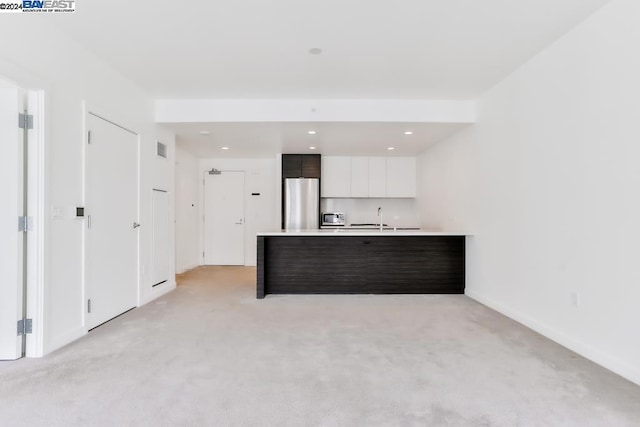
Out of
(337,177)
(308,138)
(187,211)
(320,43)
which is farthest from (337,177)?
(320,43)

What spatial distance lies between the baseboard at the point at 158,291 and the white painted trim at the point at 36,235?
60.0 inches

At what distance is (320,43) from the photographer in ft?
9.78

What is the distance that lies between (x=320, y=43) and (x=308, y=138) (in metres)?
2.49

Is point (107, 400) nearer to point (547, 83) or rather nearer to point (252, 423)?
point (252, 423)

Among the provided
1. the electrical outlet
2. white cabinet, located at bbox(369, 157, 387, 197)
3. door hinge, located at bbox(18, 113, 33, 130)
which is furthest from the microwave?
door hinge, located at bbox(18, 113, 33, 130)

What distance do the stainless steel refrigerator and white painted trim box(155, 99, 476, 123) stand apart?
2.32 m

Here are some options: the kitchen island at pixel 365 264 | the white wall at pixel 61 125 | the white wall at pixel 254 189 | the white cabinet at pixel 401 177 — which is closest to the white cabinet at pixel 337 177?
the white cabinet at pixel 401 177

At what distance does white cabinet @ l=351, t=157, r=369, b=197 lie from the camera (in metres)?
6.97

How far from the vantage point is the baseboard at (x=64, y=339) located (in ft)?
8.85

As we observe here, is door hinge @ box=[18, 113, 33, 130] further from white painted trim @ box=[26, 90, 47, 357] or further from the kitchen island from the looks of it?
the kitchen island

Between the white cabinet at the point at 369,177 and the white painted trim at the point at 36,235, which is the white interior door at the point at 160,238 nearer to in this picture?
the white painted trim at the point at 36,235

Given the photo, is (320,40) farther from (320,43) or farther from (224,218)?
(224,218)

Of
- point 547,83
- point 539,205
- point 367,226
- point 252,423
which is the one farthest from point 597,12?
point 367,226

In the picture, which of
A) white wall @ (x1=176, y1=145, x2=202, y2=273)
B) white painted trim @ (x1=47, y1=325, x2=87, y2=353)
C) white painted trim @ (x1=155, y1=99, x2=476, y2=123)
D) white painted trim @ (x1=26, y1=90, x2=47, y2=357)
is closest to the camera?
white painted trim @ (x1=26, y1=90, x2=47, y2=357)
